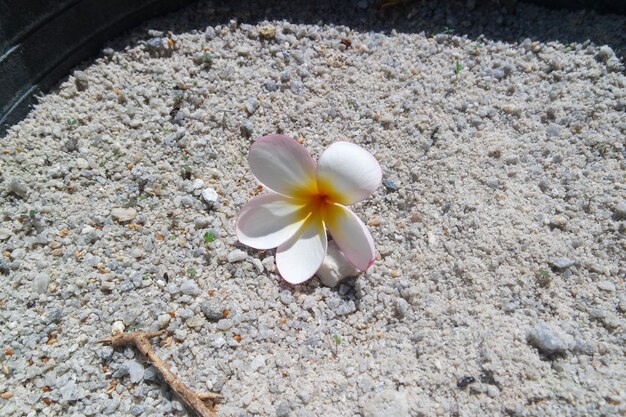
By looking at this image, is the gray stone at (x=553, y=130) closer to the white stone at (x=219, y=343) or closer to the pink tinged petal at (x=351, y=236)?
the pink tinged petal at (x=351, y=236)

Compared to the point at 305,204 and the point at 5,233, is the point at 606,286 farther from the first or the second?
the point at 5,233

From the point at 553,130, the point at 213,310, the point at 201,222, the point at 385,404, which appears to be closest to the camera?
the point at 385,404

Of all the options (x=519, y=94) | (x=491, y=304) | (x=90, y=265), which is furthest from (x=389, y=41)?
(x=90, y=265)

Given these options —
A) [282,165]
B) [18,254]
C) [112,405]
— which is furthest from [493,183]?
[18,254]

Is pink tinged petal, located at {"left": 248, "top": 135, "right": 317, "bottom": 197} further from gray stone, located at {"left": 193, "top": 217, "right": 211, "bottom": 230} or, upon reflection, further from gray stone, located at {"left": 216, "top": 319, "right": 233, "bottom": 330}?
gray stone, located at {"left": 216, "top": 319, "right": 233, "bottom": 330}

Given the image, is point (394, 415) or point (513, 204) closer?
point (394, 415)

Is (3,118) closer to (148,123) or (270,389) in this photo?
(148,123)

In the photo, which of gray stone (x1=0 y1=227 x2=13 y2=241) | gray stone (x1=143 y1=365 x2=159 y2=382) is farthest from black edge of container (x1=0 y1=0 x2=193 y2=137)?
gray stone (x1=143 y1=365 x2=159 y2=382)

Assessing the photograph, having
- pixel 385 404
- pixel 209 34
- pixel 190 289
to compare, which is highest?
pixel 209 34

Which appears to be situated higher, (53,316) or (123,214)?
(123,214)
